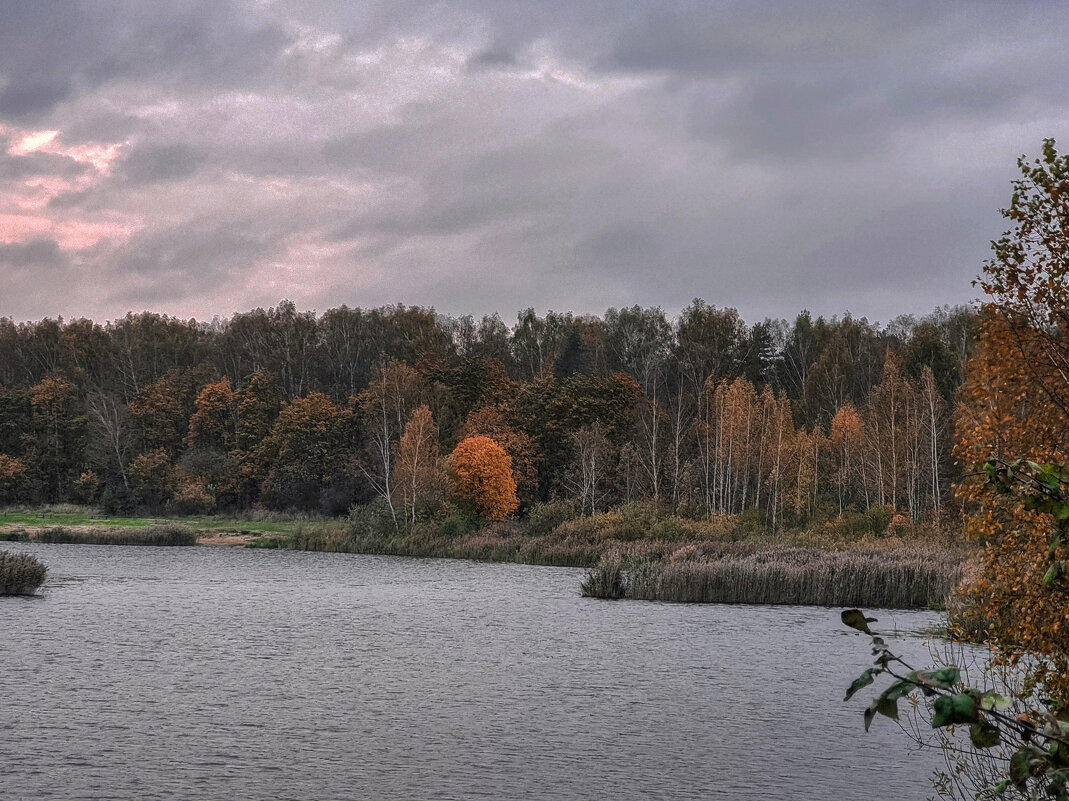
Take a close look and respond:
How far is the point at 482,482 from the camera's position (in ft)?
226

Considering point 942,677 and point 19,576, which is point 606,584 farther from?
point 942,677

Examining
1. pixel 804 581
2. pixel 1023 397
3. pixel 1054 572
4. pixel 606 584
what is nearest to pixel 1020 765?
pixel 1054 572

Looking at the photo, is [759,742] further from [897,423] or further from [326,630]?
[897,423]

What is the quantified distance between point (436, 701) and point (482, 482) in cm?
4667

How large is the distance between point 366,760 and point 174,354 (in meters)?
101

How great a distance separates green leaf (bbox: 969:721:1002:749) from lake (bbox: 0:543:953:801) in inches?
501

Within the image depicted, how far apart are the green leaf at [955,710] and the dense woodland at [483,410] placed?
60394 millimetres

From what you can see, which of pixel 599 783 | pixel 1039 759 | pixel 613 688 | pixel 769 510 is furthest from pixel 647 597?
pixel 1039 759

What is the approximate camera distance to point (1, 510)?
90.6 m

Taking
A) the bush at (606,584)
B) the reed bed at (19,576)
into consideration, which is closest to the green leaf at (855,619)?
the bush at (606,584)

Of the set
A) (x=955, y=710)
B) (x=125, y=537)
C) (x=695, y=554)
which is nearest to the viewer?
(x=955, y=710)

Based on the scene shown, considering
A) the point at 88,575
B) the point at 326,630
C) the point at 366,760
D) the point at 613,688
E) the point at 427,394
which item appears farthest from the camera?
the point at 427,394

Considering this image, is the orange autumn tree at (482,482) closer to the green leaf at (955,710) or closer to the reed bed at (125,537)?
the reed bed at (125,537)

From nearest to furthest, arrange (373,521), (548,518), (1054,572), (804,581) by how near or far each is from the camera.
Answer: (1054,572) < (804,581) < (548,518) < (373,521)
